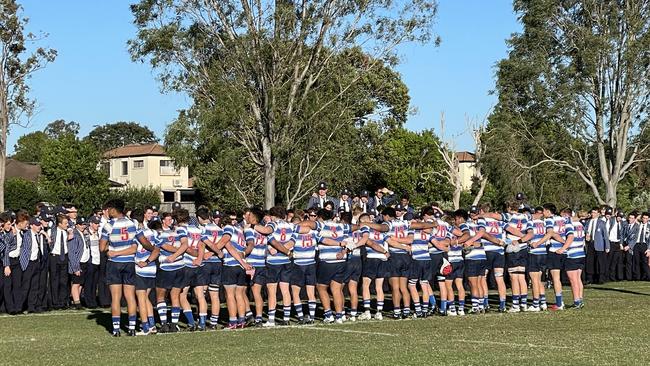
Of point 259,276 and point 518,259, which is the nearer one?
point 259,276

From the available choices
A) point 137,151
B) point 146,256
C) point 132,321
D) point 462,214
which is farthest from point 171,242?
point 137,151

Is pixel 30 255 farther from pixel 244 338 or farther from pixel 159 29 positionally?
pixel 159 29

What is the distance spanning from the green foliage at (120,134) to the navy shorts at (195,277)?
386 feet

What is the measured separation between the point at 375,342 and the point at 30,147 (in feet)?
405

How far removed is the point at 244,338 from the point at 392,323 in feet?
11.3

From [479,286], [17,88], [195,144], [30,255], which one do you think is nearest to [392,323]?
[479,286]

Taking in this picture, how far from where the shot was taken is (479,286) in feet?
63.1

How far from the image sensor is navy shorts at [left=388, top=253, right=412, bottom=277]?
18391 millimetres

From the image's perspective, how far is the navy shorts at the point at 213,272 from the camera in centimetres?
1711

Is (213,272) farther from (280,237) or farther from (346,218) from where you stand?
(346,218)

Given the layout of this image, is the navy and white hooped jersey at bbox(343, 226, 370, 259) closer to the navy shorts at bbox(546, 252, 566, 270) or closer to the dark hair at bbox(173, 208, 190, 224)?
the dark hair at bbox(173, 208, 190, 224)

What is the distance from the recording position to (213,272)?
17156 mm

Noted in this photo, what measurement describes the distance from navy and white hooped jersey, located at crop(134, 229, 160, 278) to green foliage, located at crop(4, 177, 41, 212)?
191 feet

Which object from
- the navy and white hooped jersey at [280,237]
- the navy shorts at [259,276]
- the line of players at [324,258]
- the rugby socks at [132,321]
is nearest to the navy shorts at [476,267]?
the line of players at [324,258]
